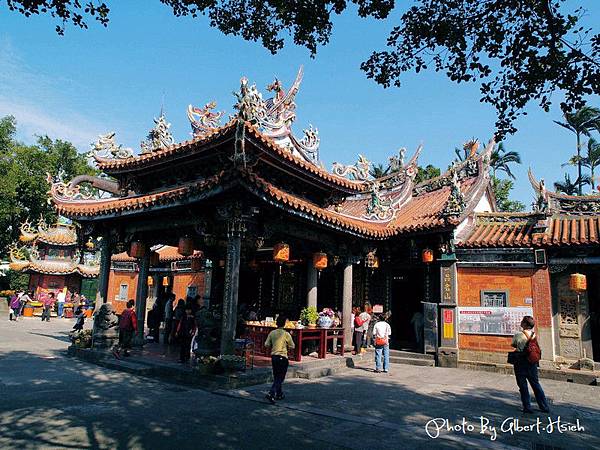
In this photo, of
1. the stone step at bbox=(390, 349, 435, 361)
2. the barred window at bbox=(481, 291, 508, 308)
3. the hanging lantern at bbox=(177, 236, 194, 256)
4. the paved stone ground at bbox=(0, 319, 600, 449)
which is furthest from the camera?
the stone step at bbox=(390, 349, 435, 361)

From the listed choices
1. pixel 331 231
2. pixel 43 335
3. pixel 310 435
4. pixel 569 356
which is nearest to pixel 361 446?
pixel 310 435

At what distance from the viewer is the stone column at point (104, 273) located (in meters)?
12.7

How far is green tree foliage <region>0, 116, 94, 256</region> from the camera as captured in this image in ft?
113

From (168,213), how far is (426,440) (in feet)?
27.3

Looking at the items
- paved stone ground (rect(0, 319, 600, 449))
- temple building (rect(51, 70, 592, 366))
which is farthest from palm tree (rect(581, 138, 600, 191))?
paved stone ground (rect(0, 319, 600, 449))

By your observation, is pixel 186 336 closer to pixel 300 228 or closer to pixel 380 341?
pixel 300 228

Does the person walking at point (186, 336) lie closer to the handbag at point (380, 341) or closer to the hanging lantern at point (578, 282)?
the handbag at point (380, 341)

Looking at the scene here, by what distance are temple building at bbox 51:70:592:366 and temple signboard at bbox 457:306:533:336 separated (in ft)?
0.10

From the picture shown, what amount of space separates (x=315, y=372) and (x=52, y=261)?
27.9 meters

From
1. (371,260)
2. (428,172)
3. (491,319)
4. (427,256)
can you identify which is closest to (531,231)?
(491,319)

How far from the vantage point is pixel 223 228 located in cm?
1061

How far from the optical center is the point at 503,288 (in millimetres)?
13070

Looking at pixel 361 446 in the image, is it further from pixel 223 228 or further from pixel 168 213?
pixel 168 213

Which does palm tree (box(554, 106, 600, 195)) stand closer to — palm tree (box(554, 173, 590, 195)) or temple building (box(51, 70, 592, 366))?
palm tree (box(554, 173, 590, 195))
